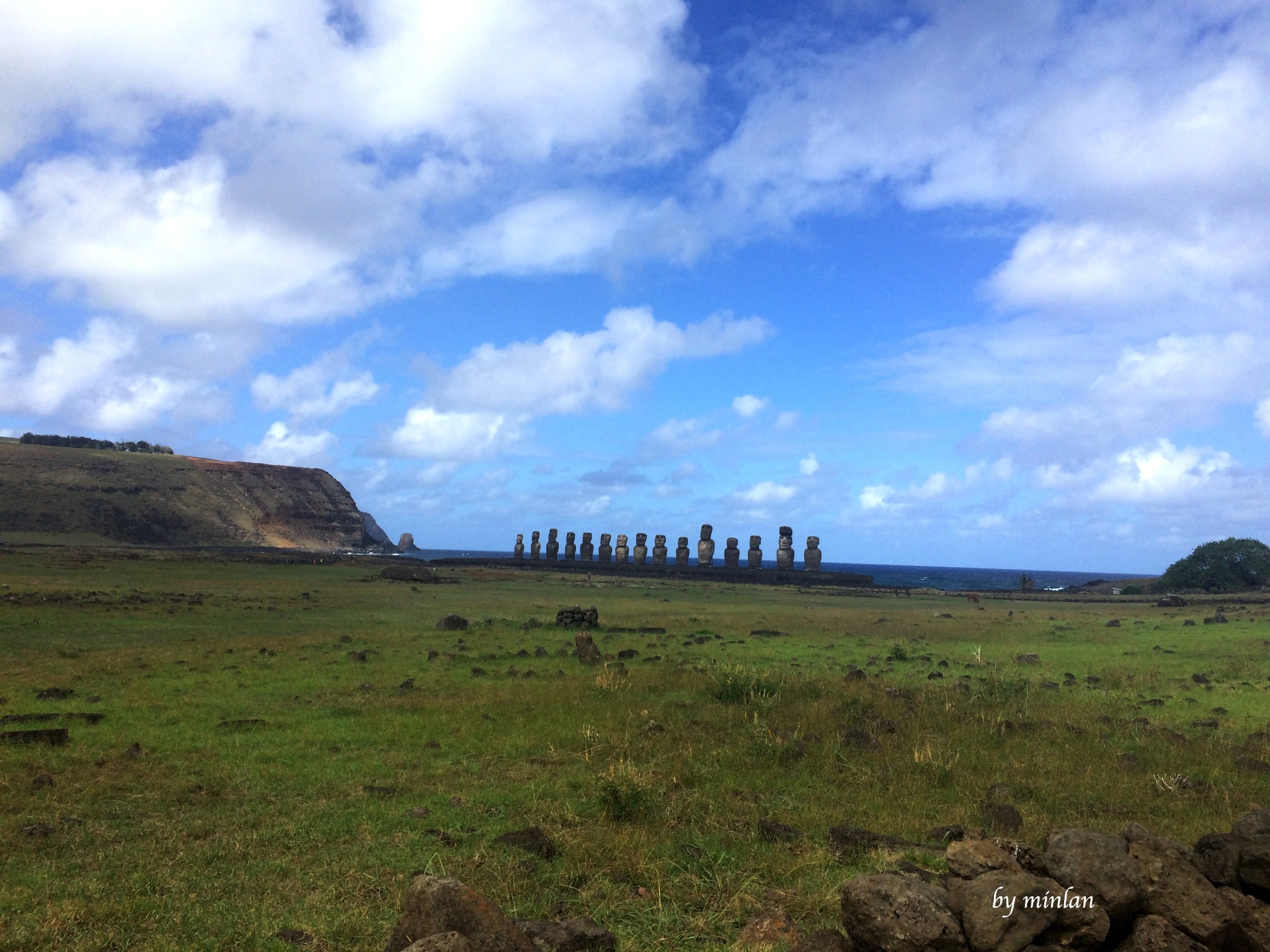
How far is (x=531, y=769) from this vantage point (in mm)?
8945

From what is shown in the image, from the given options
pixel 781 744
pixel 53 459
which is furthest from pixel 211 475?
pixel 781 744

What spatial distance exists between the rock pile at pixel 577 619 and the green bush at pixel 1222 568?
5185 centimetres

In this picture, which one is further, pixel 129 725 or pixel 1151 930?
pixel 129 725

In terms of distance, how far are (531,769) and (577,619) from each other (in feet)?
46.1

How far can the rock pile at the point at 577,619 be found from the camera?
22719 millimetres

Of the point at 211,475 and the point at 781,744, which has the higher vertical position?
the point at 211,475

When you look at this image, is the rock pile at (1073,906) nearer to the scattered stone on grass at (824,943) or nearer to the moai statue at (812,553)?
the scattered stone on grass at (824,943)

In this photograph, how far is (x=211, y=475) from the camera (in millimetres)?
116000

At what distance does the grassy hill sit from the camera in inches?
3250

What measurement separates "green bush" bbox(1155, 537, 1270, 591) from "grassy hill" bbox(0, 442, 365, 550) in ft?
294

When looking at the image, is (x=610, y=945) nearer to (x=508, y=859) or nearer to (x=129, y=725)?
(x=508, y=859)

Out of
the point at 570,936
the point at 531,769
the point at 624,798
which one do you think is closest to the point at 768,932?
the point at 570,936

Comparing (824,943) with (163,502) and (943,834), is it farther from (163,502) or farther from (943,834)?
(163,502)

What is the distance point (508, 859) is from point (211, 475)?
125 m
